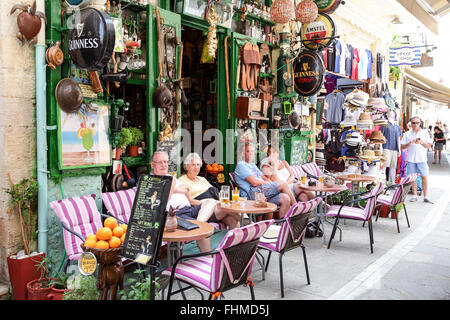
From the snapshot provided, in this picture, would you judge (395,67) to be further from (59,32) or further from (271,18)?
(59,32)

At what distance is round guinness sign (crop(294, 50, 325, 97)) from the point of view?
784 centimetres

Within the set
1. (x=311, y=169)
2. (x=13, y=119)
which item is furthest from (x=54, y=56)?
(x=311, y=169)

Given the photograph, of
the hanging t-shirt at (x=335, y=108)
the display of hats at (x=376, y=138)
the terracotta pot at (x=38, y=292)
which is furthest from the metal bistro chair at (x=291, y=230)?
the hanging t-shirt at (x=335, y=108)

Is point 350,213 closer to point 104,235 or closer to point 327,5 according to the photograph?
point 104,235

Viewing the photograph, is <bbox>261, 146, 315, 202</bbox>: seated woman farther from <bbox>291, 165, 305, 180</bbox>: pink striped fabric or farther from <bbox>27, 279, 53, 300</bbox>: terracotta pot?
<bbox>27, 279, 53, 300</bbox>: terracotta pot

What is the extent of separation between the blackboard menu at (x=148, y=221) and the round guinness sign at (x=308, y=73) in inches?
226

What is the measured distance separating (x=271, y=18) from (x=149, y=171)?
4132mm

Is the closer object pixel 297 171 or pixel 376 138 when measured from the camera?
pixel 297 171

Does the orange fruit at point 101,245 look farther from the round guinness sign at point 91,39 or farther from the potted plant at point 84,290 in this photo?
the round guinness sign at point 91,39

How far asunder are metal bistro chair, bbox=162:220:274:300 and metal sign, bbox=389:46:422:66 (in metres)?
12.5

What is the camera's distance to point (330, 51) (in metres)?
10.2

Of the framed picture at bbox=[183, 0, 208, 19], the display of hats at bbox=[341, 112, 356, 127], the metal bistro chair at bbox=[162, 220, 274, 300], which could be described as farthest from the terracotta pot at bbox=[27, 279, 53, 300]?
the display of hats at bbox=[341, 112, 356, 127]

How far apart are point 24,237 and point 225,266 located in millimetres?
2190

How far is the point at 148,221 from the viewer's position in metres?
2.80
